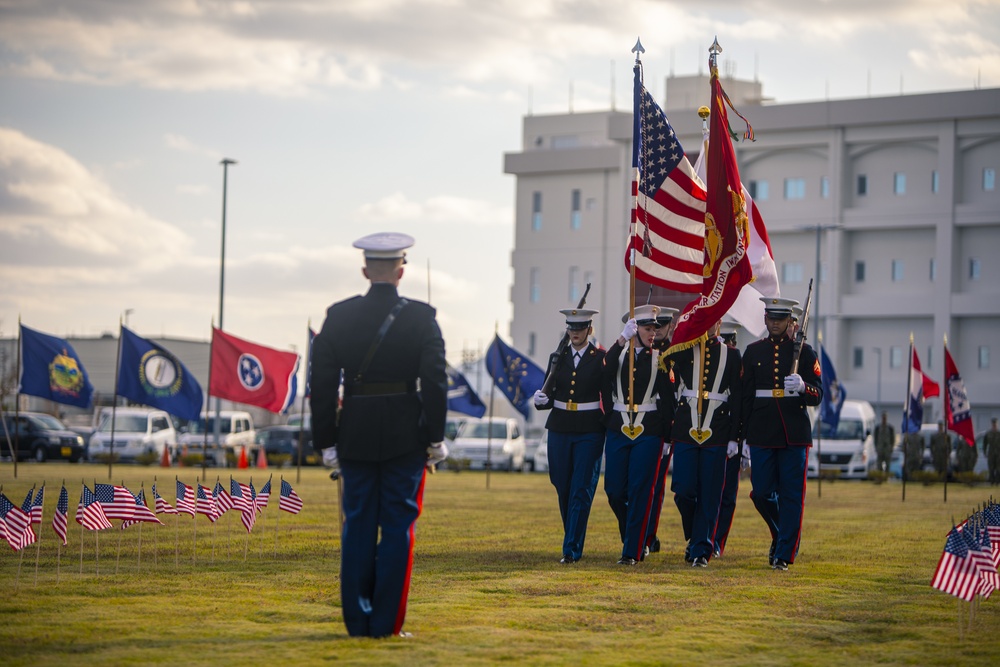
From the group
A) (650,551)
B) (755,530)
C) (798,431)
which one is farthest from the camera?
(755,530)

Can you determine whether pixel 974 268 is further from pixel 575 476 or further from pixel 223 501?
pixel 223 501

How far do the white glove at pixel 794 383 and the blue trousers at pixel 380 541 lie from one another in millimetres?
5285

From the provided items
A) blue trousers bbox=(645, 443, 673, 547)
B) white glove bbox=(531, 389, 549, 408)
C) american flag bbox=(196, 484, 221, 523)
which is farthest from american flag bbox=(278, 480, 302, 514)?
blue trousers bbox=(645, 443, 673, 547)

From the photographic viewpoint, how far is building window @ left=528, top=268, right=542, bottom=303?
79875 mm

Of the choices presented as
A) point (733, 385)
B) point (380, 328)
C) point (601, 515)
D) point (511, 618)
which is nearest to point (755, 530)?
point (601, 515)

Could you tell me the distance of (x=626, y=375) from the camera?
44.1 ft

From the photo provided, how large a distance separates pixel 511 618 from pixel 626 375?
4612 mm

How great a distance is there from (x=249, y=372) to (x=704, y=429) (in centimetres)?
1796

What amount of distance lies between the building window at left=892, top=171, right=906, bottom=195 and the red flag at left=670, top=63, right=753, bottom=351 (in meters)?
55.5

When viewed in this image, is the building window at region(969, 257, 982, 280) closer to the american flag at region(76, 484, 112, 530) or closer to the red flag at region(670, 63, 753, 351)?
the red flag at region(670, 63, 753, 351)

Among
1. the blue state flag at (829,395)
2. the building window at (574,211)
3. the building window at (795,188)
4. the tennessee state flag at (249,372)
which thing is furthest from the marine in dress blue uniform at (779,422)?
the building window at (574,211)

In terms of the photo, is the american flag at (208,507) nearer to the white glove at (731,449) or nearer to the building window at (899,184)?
the white glove at (731,449)

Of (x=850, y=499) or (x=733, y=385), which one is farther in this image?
(x=850, y=499)

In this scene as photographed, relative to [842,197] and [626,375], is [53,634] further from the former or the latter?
[842,197]
